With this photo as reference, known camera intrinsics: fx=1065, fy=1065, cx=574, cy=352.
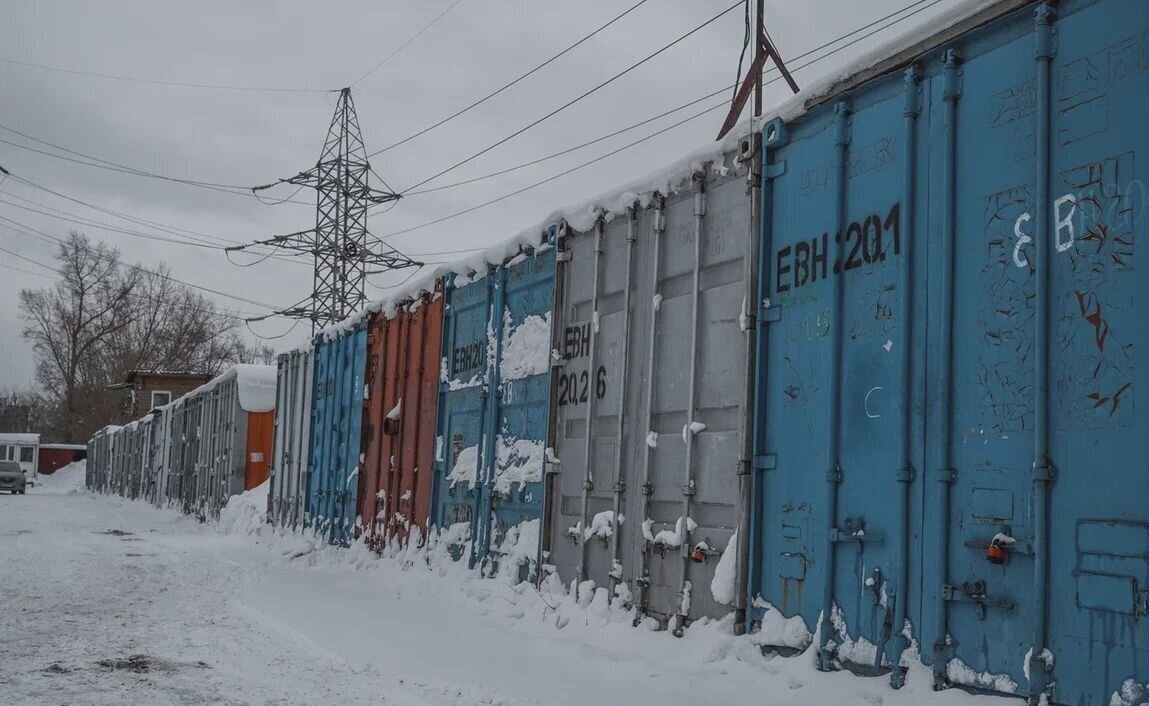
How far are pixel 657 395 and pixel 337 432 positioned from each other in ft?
28.2

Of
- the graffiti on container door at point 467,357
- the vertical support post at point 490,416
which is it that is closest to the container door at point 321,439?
the graffiti on container door at point 467,357

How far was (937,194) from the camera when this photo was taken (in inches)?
218

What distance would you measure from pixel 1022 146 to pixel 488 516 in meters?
6.54

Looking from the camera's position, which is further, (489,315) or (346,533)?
(346,533)

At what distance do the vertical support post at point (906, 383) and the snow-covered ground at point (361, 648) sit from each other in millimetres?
263

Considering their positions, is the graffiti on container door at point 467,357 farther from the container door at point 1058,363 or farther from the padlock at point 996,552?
the padlock at point 996,552

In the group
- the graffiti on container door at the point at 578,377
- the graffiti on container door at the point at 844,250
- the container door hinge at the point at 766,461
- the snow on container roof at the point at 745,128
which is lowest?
the container door hinge at the point at 766,461

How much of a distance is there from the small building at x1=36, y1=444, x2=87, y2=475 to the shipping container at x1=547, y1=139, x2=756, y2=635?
6886cm

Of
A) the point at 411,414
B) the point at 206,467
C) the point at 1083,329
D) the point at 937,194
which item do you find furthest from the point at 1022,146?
the point at 206,467

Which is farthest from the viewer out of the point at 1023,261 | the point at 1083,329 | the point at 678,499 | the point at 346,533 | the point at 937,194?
the point at 346,533

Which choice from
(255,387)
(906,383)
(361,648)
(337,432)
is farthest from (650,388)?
(255,387)

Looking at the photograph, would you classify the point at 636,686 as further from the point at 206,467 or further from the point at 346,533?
the point at 206,467

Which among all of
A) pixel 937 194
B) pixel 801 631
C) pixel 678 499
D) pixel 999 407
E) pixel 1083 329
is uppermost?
pixel 937 194

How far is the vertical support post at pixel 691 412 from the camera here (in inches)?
283
